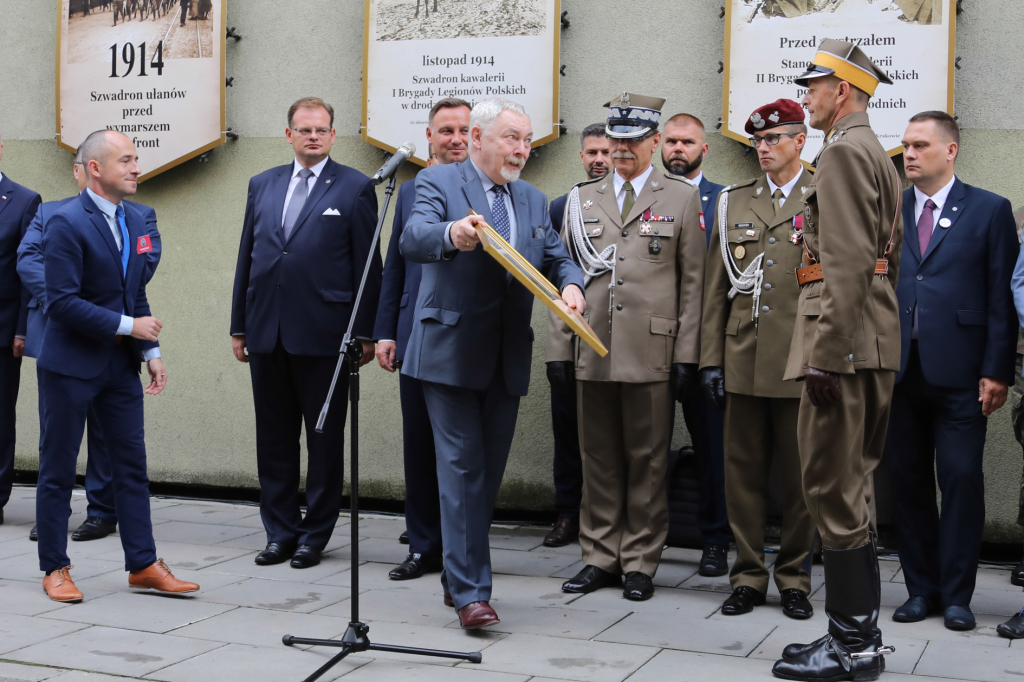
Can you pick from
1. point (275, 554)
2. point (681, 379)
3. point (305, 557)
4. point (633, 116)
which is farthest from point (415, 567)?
point (633, 116)

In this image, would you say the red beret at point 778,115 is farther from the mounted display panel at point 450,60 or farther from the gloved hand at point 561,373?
the mounted display panel at point 450,60

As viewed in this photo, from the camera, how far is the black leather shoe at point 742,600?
4.29 m

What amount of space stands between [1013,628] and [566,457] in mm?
2440

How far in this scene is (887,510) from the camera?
568cm

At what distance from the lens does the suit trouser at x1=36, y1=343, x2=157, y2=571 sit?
4.46m

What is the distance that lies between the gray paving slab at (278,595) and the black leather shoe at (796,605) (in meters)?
1.78

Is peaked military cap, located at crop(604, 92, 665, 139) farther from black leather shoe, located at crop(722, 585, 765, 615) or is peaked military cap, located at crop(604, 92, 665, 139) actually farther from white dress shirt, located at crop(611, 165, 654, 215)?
black leather shoe, located at crop(722, 585, 765, 615)

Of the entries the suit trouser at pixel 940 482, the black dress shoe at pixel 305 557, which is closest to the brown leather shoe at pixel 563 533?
the black dress shoe at pixel 305 557

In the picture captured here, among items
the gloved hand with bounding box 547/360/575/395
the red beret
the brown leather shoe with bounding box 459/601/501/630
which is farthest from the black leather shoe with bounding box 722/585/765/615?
the red beret

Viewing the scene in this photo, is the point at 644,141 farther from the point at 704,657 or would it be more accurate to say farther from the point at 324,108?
the point at 704,657

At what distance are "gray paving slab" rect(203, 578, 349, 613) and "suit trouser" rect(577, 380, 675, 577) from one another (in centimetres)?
112

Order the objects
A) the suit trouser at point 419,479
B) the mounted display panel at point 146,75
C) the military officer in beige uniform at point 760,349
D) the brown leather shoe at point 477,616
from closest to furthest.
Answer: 1. the brown leather shoe at point 477,616
2. the military officer in beige uniform at point 760,349
3. the suit trouser at point 419,479
4. the mounted display panel at point 146,75

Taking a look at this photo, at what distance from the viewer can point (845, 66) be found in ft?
11.8

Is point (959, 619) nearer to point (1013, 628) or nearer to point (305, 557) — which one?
point (1013, 628)
